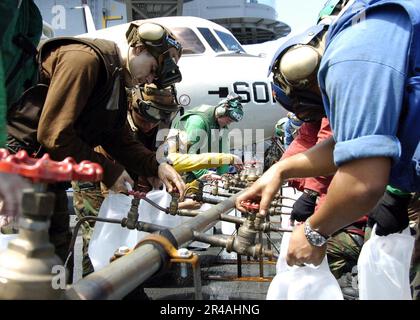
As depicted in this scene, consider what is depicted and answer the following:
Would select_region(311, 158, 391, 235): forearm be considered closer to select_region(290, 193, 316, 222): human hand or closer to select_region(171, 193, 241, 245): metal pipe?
select_region(171, 193, 241, 245): metal pipe

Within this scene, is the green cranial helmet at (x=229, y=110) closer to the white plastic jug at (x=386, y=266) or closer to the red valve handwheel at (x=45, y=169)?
the white plastic jug at (x=386, y=266)

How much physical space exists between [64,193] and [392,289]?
183 centimetres

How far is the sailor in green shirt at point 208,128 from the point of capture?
5.18 meters

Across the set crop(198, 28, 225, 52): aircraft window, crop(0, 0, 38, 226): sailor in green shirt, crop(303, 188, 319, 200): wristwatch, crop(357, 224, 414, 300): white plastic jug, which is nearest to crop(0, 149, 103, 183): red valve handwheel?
crop(0, 0, 38, 226): sailor in green shirt

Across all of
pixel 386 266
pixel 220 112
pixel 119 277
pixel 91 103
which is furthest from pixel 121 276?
pixel 220 112

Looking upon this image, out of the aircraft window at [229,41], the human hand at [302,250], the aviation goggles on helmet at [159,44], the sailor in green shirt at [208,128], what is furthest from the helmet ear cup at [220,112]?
the aircraft window at [229,41]

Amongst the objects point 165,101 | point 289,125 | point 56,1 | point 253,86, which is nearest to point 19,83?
point 165,101

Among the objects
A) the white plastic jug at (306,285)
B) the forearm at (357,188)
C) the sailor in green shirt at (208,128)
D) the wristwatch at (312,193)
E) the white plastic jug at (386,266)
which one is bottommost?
the sailor in green shirt at (208,128)

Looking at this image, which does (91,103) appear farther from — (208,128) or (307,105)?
(208,128)

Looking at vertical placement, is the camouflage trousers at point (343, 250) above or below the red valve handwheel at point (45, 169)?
below

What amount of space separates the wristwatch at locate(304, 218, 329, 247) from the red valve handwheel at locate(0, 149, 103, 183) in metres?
0.81

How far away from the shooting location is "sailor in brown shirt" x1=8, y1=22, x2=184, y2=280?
228cm

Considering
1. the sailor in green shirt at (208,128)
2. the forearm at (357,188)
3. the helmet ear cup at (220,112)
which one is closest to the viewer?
the forearm at (357,188)

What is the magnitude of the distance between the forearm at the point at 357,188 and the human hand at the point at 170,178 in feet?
5.08
